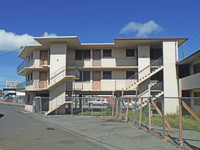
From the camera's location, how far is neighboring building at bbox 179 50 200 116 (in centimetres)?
1946

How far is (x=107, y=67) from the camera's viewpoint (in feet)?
85.1

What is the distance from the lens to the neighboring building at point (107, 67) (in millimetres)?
23375

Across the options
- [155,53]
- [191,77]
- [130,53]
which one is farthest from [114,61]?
[191,77]

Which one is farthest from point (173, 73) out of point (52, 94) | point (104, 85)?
point (52, 94)

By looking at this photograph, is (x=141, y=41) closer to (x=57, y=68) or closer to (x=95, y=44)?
(x=95, y=44)

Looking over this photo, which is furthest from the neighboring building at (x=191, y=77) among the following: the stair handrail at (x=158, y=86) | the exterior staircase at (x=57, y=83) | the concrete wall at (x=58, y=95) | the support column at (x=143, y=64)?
the concrete wall at (x=58, y=95)

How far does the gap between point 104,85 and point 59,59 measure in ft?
20.2

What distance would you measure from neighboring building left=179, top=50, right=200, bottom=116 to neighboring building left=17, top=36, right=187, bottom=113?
134cm

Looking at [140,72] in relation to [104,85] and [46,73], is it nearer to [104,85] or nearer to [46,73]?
[104,85]

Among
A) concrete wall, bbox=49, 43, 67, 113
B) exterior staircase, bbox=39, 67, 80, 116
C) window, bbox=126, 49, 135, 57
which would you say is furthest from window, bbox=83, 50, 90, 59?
window, bbox=126, 49, 135, 57

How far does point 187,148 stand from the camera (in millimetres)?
7746

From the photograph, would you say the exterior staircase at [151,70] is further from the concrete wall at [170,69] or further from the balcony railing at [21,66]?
the balcony railing at [21,66]

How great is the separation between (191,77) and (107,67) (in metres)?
9.49

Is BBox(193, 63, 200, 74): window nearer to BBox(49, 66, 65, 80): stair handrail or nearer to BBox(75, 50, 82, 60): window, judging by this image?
BBox(75, 50, 82, 60): window
